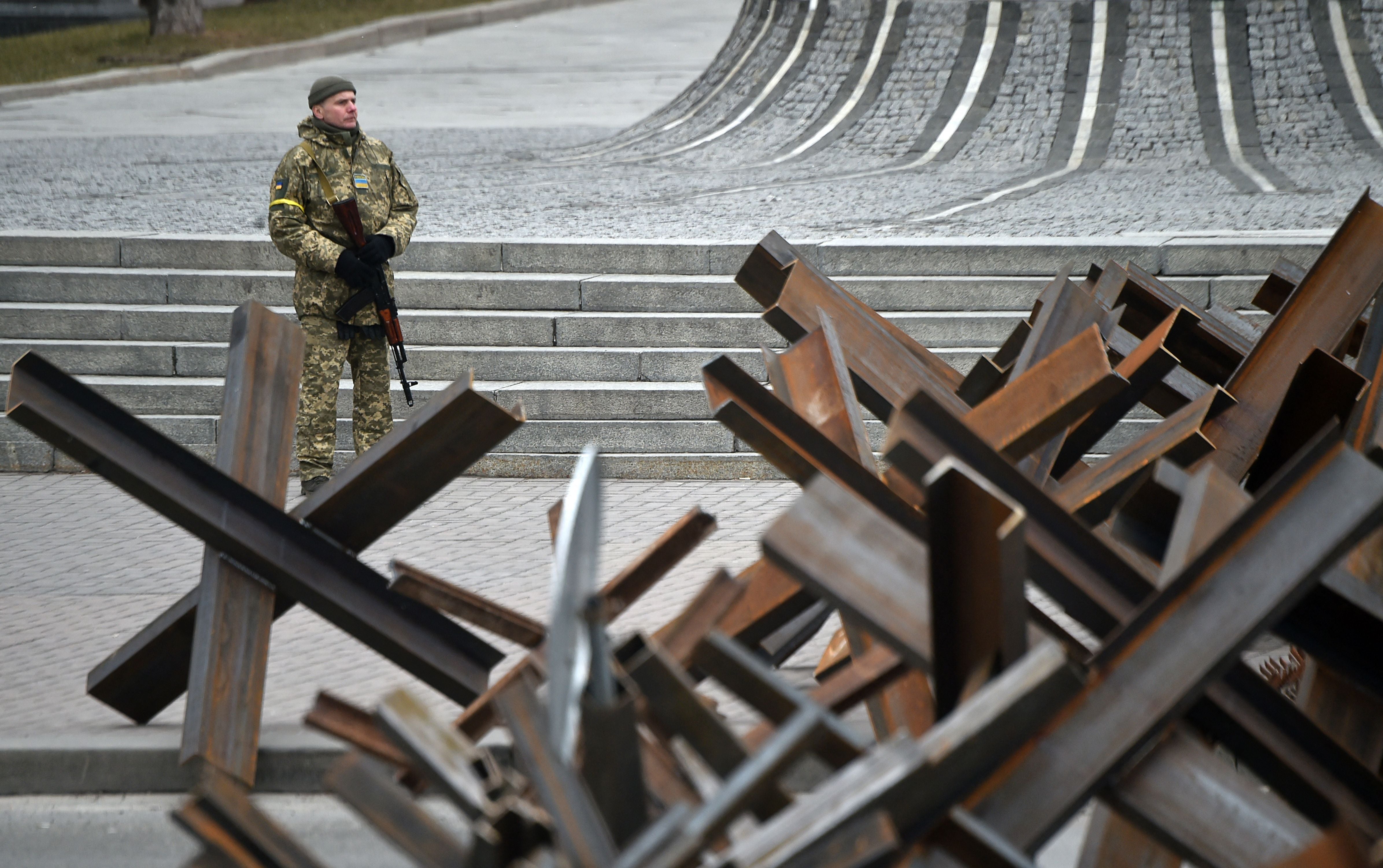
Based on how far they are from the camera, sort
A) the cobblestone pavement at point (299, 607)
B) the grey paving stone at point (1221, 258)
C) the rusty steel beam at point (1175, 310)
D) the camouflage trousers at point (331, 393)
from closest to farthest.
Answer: the rusty steel beam at point (1175, 310), the cobblestone pavement at point (299, 607), the camouflage trousers at point (331, 393), the grey paving stone at point (1221, 258)

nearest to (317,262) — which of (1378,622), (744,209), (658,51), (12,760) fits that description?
(12,760)

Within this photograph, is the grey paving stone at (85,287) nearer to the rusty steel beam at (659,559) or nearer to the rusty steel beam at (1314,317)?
the rusty steel beam at (659,559)

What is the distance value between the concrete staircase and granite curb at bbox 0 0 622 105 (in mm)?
12255

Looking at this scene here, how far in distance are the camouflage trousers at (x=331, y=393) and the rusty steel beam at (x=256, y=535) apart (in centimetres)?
362

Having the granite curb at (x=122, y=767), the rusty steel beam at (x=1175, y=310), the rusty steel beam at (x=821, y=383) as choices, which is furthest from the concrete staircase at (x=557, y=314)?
the rusty steel beam at (x=821, y=383)

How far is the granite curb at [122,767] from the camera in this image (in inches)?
165

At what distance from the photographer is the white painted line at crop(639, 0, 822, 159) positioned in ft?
47.8

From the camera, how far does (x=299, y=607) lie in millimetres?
5664

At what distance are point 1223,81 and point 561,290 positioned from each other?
291 inches

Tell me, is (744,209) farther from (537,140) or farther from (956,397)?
(956,397)

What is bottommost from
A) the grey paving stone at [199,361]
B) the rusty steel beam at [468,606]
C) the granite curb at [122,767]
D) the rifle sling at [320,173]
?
the grey paving stone at [199,361]

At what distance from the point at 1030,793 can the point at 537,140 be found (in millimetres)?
14207

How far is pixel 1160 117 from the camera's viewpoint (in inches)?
515

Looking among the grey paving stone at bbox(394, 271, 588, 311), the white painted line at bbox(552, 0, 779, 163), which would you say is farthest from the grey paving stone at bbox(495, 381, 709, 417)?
the white painted line at bbox(552, 0, 779, 163)
